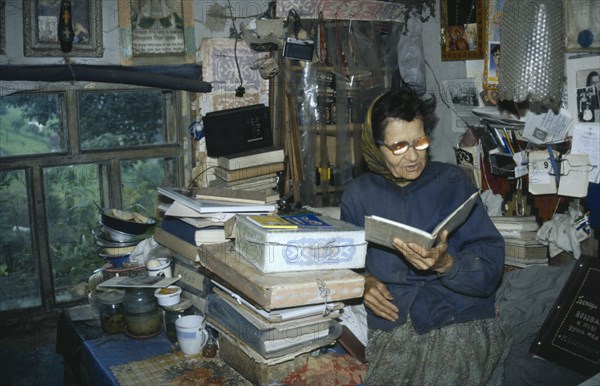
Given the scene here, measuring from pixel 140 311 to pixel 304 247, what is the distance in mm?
1095

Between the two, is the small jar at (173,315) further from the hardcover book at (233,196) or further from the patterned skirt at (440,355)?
the patterned skirt at (440,355)

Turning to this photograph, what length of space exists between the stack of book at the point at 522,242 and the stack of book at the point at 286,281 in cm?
136

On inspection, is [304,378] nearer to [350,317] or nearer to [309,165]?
[350,317]

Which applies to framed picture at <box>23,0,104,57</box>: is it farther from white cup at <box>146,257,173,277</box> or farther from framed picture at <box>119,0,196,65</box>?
white cup at <box>146,257,173,277</box>

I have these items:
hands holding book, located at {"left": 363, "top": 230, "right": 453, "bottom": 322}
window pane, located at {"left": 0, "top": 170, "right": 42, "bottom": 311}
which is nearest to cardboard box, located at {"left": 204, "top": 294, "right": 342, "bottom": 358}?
hands holding book, located at {"left": 363, "top": 230, "right": 453, "bottom": 322}

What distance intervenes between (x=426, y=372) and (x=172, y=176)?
98.1 inches

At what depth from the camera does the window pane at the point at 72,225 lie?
3.70 m

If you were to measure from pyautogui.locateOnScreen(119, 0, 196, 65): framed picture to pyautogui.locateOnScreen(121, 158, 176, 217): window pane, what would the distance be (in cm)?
71

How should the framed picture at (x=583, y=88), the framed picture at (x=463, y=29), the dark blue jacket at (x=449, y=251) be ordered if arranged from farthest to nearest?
1. the framed picture at (x=463, y=29)
2. the framed picture at (x=583, y=88)
3. the dark blue jacket at (x=449, y=251)

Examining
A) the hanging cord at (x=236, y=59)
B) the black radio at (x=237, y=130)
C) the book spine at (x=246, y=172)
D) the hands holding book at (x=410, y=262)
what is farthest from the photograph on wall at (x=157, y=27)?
the hands holding book at (x=410, y=262)

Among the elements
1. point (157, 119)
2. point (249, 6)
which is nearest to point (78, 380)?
point (157, 119)

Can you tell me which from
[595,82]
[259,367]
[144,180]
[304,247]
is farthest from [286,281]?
[144,180]

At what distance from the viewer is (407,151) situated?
7.49 ft

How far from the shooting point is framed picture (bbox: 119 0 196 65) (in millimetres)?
3688
